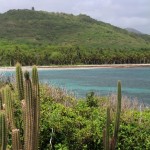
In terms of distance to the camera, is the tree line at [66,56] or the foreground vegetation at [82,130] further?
the tree line at [66,56]

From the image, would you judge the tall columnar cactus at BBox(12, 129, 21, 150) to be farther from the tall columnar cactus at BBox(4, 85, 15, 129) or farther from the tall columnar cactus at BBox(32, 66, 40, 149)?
the tall columnar cactus at BBox(4, 85, 15, 129)

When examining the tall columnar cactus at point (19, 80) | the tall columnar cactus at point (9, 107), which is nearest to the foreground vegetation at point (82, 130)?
the tall columnar cactus at point (19, 80)

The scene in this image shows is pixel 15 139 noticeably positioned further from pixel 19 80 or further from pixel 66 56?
pixel 66 56

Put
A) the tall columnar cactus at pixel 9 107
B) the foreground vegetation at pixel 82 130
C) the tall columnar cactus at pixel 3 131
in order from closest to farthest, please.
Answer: the tall columnar cactus at pixel 3 131
the tall columnar cactus at pixel 9 107
the foreground vegetation at pixel 82 130

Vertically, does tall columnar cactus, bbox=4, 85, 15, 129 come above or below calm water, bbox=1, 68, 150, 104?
above

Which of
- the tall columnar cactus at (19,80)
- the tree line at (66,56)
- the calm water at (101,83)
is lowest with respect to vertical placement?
the calm water at (101,83)

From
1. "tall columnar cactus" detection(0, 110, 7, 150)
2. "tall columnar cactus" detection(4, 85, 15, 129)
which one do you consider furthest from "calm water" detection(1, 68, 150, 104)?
"tall columnar cactus" detection(0, 110, 7, 150)

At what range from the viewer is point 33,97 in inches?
336

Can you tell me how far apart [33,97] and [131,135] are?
4218 mm

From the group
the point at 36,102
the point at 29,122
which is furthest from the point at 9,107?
the point at 29,122

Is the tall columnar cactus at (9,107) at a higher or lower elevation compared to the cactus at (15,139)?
higher

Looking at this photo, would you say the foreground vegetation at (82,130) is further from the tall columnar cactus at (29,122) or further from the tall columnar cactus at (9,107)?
the tall columnar cactus at (29,122)

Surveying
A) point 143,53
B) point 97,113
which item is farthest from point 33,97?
point 143,53

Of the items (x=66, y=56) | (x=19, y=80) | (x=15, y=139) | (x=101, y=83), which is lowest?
(x=101, y=83)
